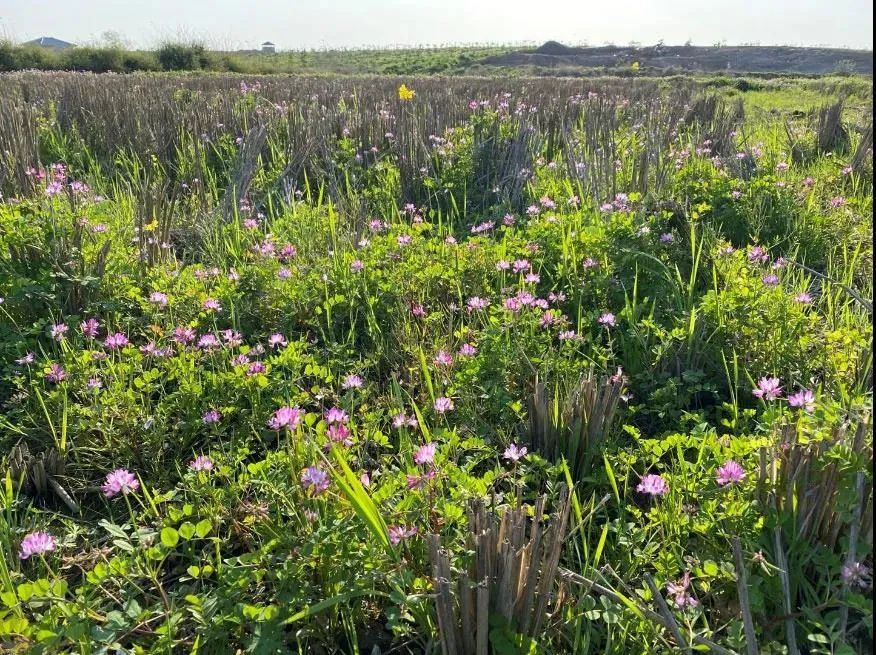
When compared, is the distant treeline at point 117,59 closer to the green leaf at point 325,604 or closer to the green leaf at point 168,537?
the green leaf at point 168,537

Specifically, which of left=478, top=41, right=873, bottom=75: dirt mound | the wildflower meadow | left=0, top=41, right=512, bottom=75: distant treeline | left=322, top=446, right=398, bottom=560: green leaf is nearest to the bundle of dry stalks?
the wildflower meadow

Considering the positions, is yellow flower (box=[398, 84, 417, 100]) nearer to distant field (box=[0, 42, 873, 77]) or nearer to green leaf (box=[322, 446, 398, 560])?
green leaf (box=[322, 446, 398, 560])

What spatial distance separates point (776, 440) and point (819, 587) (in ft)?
1.08

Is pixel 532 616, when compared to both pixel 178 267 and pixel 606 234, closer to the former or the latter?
pixel 606 234

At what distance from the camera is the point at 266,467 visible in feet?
5.45

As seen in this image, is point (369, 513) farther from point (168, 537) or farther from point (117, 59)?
point (117, 59)

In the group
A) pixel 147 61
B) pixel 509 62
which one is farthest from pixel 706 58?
pixel 147 61

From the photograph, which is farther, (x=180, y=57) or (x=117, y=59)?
(x=180, y=57)

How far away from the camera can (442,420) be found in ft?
6.94

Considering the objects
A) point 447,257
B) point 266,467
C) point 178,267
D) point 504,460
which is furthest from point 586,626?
point 178,267

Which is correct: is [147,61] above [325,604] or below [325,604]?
above

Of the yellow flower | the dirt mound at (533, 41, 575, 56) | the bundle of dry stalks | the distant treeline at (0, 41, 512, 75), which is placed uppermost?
the dirt mound at (533, 41, 575, 56)

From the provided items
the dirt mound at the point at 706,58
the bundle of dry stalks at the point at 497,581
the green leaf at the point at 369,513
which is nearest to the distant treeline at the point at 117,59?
the dirt mound at the point at 706,58

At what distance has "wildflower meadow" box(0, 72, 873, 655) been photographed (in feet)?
4.38
